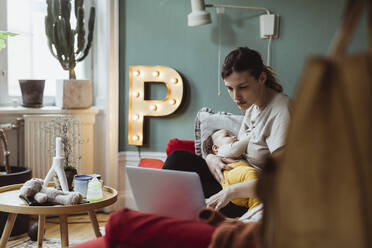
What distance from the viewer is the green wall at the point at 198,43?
2.96 metres

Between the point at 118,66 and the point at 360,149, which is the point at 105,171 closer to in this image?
the point at 118,66

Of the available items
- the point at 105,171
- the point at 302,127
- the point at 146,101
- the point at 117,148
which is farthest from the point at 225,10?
the point at 302,127

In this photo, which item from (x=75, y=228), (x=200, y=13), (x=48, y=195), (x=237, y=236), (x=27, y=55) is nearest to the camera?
(x=237, y=236)

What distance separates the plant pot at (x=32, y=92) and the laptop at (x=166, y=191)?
2.28 meters

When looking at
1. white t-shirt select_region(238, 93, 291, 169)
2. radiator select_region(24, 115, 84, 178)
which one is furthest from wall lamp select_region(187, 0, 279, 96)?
radiator select_region(24, 115, 84, 178)

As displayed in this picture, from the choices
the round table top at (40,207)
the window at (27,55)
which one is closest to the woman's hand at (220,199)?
the round table top at (40,207)

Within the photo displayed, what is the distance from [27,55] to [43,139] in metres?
0.74

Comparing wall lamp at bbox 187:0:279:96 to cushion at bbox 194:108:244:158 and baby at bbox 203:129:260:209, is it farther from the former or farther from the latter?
baby at bbox 203:129:260:209

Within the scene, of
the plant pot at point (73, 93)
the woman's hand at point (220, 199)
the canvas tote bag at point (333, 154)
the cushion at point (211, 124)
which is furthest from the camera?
the plant pot at point (73, 93)

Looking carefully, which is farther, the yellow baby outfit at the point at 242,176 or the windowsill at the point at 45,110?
the windowsill at the point at 45,110

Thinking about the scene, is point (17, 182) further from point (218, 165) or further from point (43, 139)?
point (218, 165)

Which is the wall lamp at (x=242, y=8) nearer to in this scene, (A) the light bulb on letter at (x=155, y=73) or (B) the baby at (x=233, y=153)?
(A) the light bulb on letter at (x=155, y=73)

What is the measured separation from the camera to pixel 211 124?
274 cm

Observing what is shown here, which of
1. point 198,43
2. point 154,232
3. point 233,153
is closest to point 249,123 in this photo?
point 233,153
